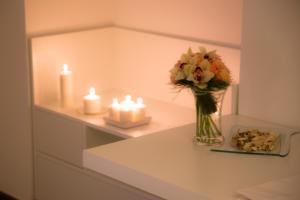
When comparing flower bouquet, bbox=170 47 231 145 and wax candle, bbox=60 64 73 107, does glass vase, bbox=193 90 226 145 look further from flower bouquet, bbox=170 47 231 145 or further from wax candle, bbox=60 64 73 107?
wax candle, bbox=60 64 73 107

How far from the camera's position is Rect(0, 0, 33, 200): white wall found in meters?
3.46

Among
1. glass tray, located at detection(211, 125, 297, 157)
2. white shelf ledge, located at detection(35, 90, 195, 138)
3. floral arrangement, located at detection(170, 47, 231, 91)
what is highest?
floral arrangement, located at detection(170, 47, 231, 91)

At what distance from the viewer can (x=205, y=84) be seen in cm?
229

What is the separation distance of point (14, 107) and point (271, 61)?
1615mm

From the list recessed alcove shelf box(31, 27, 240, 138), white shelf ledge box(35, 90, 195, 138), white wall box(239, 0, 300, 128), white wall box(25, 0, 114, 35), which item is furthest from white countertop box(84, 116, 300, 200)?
white wall box(25, 0, 114, 35)

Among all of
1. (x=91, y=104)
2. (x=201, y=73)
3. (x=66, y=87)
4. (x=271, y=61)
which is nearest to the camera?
(x=201, y=73)

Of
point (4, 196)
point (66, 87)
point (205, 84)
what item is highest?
point (205, 84)

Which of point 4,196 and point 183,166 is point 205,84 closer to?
point 183,166

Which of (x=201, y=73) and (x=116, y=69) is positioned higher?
(x=201, y=73)

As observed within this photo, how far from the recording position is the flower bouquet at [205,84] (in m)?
2.28

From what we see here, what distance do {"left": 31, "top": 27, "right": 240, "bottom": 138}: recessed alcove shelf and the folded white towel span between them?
1290 mm

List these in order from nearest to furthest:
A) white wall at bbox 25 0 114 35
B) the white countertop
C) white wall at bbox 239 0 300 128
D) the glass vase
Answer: the white countertop → the glass vase → white wall at bbox 239 0 300 128 → white wall at bbox 25 0 114 35

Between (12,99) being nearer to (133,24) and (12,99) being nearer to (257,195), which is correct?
(133,24)

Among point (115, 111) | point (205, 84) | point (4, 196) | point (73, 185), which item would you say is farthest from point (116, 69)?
point (205, 84)
